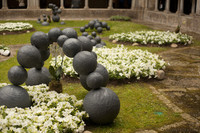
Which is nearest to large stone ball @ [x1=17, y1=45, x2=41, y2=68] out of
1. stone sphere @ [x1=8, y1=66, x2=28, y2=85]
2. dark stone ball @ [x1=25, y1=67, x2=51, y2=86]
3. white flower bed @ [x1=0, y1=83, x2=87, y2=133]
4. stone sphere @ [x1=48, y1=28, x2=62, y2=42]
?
stone sphere @ [x1=8, y1=66, x2=28, y2=85]

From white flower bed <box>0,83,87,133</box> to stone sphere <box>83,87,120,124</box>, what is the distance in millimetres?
139

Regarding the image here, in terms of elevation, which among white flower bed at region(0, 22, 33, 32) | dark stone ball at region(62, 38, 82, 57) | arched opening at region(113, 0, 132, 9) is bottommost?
white flower bed at region(0, 22, 33, 32)

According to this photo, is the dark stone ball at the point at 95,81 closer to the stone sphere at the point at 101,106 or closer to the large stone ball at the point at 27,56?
the stone sphere at the point at 101,106

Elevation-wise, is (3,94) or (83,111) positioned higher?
(3,94)

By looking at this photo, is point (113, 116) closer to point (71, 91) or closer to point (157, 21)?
point (71, 91)

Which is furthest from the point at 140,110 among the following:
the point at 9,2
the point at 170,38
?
the point at 9,2

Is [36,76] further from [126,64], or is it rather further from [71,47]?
[126,64]

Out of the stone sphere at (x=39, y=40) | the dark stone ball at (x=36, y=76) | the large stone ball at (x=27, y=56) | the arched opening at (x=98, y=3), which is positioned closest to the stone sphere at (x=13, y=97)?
the large stone ball at (x=27, y=56)

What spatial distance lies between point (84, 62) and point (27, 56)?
881mm

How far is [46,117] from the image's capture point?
3598mm

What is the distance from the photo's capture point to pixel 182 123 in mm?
4184

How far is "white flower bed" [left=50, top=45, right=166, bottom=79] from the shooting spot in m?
6.31

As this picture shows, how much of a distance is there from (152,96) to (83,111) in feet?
6.50

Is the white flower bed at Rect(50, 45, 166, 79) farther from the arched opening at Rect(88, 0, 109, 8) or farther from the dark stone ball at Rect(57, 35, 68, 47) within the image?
the arched opening at Rect(88, 0, 109, 8)
